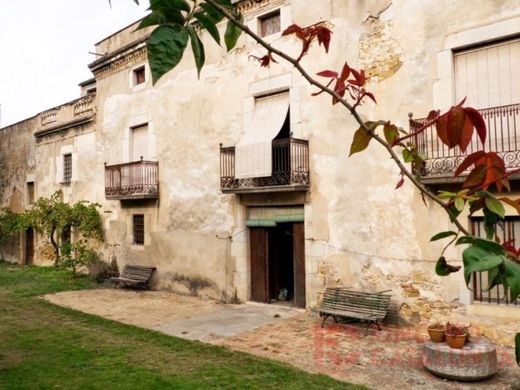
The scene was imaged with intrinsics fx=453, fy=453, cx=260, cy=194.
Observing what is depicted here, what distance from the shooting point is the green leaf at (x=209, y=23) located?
112cm

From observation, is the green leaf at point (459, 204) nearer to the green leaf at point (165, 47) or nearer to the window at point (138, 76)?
the green leaf at point (165, 47)

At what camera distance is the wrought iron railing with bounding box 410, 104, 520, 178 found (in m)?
7.50

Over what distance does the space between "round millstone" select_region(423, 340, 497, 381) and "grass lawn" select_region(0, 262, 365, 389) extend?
1388 millimetres

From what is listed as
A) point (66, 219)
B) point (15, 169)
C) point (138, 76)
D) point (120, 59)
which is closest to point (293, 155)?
point (138, 76)

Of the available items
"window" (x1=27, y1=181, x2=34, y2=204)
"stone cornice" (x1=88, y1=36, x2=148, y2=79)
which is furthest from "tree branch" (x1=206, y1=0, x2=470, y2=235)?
→ "window" (x1=27, y1=181, x2=34, y2=204)

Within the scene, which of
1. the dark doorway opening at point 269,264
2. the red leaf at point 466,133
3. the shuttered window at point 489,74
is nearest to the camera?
the red leaf at point 466,133

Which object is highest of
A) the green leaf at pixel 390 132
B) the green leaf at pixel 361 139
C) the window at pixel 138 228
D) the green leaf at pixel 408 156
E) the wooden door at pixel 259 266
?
the green leaf at pixel 390 132

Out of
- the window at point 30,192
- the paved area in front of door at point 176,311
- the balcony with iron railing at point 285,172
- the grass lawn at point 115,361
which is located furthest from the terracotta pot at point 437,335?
the window at point 30,192

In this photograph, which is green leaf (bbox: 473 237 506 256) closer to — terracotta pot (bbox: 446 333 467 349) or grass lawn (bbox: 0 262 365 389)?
grass lawn (bbox: 0 262 365 389)

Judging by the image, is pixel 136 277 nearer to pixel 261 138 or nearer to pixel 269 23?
pixel 261 138

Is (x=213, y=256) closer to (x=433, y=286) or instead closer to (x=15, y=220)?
(x=433, y=286)

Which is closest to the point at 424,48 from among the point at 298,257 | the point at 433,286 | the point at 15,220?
the point at 433,286

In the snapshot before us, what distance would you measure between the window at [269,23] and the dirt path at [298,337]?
22.3 ft

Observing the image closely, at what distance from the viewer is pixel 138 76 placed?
15297mm
